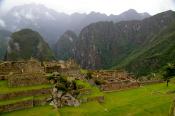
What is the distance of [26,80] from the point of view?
3672 centimetres

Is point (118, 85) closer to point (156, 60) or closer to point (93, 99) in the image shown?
point (93, 99)

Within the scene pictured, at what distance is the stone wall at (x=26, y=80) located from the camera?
35.8m

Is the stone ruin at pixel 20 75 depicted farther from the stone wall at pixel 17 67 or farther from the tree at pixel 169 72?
the tree at pixel 169 72

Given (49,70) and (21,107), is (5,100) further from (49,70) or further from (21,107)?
(49,70)

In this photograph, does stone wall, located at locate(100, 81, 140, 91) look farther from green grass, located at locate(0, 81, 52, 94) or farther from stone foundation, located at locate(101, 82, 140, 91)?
green grass, located at locate(0, 81, 52, 94)

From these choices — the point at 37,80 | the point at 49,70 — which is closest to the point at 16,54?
the point at 49,70

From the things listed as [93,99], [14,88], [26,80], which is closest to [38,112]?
[14,88]

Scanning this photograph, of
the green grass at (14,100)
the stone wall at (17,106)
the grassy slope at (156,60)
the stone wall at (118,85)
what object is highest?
the grassy slope at (156,60)

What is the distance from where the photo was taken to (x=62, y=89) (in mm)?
36156

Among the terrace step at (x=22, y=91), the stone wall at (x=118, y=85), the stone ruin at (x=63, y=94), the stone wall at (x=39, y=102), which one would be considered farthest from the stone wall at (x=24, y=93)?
the stone wall at (x=118, y=85)

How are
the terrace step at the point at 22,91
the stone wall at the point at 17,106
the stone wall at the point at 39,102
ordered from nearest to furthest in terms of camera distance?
the stone wall at the point at 17,106
the terrace step at the point at 22,91
the stone wall at the point at 39,102

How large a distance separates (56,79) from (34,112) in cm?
759

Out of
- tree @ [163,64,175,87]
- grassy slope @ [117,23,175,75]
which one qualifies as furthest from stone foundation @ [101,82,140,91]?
grassy slope @ [117,23,175,75]

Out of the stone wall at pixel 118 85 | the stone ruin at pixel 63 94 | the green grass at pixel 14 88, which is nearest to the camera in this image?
the green grass at pixel 14 88
